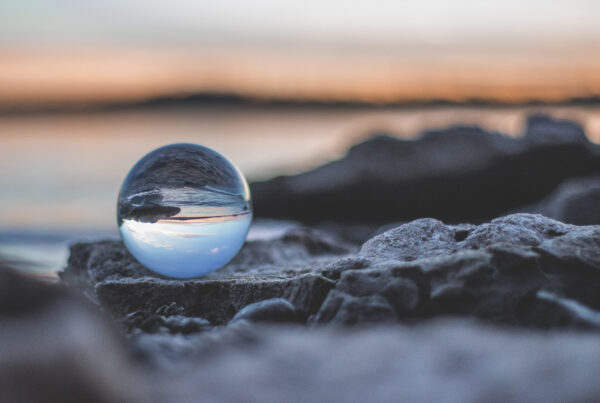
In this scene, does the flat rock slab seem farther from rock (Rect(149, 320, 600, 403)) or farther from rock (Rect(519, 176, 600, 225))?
rock (Rect(519, 176, 600, 225))

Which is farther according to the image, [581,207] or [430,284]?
[581,207]

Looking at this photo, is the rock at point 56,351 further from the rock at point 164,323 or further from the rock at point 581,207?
the rock at point 581,207

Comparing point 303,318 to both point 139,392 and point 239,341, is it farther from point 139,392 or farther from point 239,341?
point 139,392

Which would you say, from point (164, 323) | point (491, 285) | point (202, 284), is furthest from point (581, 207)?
Answer: point (164, 323)

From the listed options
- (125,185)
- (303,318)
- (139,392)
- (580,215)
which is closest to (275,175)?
(580,215)

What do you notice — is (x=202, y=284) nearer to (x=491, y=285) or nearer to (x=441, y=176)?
(x=491, y=285)

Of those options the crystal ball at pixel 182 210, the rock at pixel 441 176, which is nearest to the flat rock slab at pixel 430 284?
the crystal ball at pixel 182 210
